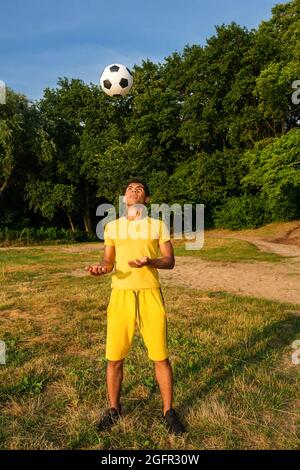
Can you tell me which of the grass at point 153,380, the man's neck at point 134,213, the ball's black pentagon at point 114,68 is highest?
the ball's black pentagon at point 114,68

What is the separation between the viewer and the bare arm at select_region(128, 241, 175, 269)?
3.37 metres

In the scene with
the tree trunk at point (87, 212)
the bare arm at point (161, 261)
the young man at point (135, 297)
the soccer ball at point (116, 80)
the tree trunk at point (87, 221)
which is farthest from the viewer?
the tree trunk at point (87, 221)

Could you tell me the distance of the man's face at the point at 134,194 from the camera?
3.85m

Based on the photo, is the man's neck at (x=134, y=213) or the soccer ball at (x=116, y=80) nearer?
the man's neck at (x=134, y=213)

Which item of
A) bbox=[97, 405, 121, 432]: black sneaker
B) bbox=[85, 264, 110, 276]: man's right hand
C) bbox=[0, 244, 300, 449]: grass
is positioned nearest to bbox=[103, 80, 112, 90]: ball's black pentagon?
bbox=[0, 244, 300, 449]: grass

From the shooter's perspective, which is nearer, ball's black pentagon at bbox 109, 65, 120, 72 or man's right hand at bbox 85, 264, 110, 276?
man's right hand at bbox 85, 264, 110, 276

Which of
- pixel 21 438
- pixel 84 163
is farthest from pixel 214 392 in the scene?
pixel 84 163

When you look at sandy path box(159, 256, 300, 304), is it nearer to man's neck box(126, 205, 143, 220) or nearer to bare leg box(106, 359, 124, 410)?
bare leg box(106, 359, 124, 410)

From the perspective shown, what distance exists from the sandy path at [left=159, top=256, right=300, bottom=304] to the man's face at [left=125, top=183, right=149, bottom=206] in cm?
586

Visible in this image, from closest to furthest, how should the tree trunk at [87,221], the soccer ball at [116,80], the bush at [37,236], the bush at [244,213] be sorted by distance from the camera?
the soccer ball at [116,80] < the bush at [37,236] < the bush at [244,213] < the tree trunk at [87,221]

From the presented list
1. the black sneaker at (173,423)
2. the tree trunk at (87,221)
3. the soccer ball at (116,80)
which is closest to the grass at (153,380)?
the black sneaker at (173,423)

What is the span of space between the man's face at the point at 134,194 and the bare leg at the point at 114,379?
141 centimetres

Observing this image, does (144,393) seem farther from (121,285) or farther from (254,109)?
(254,109)

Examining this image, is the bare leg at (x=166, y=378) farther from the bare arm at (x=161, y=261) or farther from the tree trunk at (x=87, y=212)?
the tree trunk at (x=87, y=212)
